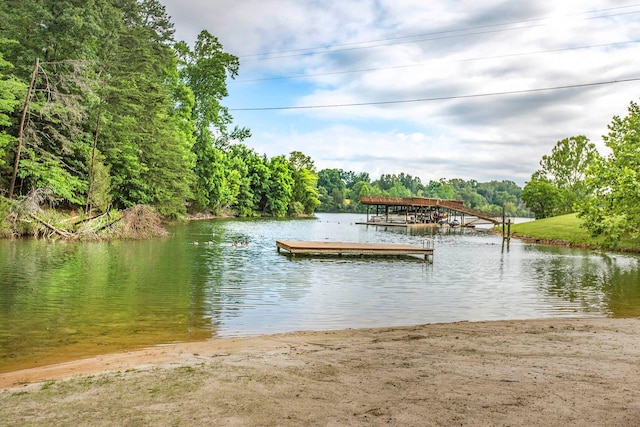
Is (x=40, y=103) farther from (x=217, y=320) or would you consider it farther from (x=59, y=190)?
(x=217, y=320)

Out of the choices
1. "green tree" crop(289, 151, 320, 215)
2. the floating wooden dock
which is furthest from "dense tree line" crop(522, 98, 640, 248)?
"green tree" crop(289, 151, 320, 215)

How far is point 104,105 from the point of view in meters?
39.2

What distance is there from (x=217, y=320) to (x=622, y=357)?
8.54m

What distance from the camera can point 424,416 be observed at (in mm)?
4938

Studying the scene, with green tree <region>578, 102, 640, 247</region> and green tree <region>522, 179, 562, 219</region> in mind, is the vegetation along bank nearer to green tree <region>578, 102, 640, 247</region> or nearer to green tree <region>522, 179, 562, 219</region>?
green tree <region>578, 102, 640, 247</region>

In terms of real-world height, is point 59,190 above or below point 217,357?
above

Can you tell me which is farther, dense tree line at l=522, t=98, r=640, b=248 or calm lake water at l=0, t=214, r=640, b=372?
dense tree line at l=522, t=98, r=640, b=248

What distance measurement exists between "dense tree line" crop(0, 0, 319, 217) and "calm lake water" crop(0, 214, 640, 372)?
7.93 meters

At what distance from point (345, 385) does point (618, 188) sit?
3484 centimetres

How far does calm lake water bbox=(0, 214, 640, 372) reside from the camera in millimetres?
10898

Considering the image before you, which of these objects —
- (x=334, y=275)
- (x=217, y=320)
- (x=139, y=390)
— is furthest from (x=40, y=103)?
(x=139, y=390)

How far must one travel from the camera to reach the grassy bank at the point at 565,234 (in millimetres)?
40469

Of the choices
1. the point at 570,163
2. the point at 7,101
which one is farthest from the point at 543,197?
the point at 7,101

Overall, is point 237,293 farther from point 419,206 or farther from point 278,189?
point 278,189
